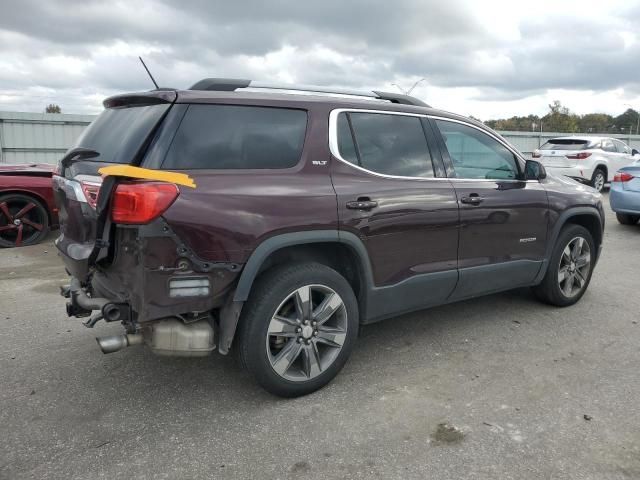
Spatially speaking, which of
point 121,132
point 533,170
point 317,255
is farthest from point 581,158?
point 121,132

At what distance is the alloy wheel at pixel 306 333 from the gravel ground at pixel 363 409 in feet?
0.69

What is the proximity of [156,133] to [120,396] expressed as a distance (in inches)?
63.7

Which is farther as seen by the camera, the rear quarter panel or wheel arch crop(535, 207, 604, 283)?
wheel arch crop(535, 207, 604, 283)

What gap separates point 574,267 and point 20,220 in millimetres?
7153

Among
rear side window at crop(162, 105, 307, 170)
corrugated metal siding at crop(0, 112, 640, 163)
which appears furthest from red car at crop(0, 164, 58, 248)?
corrugated metal siding at crop(0, 112, 640, 163)

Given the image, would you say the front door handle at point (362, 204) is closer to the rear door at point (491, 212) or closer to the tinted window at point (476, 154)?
the rear door at point (491, 212)

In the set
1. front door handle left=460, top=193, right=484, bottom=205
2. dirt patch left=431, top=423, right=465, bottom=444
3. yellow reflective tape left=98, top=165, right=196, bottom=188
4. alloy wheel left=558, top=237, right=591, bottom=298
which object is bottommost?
dirt patch left=431, top=423, right=465, bottom=444

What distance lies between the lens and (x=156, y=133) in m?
2.86

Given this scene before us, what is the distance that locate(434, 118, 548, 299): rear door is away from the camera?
3951mm

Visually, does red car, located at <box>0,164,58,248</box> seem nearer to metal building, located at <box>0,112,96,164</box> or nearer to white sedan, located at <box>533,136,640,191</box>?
metal building, located at <box>0,112,96,164</box>

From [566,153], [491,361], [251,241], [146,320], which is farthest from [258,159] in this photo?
[566,153]

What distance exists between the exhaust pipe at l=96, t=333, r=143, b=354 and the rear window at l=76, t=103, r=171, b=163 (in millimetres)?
942

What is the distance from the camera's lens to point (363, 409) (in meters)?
3.12

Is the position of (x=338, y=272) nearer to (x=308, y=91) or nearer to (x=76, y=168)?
(x=308, y=91)
